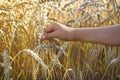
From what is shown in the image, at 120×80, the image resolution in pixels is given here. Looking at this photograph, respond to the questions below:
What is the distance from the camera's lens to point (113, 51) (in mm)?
1889

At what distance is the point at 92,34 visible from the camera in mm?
1227

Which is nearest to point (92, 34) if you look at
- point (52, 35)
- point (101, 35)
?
point (101, 35)

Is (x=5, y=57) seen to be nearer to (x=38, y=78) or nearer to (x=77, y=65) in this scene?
(x=38, y=78)

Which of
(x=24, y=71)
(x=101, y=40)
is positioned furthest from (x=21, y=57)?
(x=101, y=40)

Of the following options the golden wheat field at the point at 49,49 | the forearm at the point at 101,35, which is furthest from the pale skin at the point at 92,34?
the golden wheat field at the point at 49,49

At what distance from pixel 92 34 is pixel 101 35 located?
32 mm

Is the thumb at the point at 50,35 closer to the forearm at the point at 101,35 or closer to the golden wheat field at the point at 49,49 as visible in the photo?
the forearm at the point at 101,35

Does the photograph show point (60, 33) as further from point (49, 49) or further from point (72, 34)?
point (49, 49)

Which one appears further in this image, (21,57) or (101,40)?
(21,57)

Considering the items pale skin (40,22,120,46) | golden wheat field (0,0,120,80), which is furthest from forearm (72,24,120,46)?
golden wheat field (0,0,120,80)

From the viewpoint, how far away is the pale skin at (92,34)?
3.93ft

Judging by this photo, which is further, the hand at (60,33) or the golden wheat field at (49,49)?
the golden wheat field at (49,49)

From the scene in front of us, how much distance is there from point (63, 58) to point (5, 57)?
0.46 m

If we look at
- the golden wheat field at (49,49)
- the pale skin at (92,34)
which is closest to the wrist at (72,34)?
the pale skin at (92,34)
